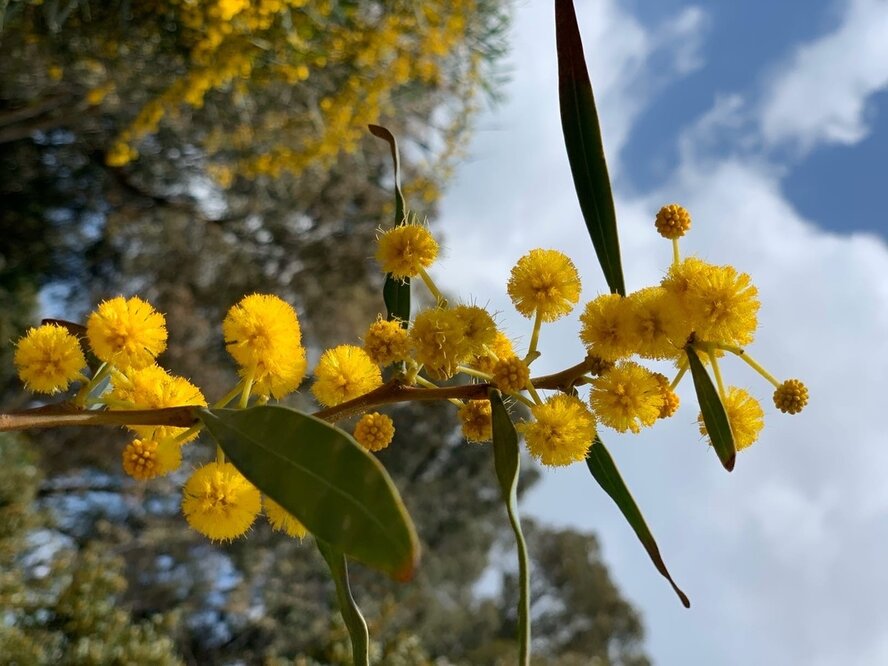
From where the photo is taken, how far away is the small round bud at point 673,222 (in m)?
0.75

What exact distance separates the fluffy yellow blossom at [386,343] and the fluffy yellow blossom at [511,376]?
8cm

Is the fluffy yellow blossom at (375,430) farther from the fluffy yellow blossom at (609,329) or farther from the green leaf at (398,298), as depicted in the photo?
the fluffy yellow blossom at (609,329)

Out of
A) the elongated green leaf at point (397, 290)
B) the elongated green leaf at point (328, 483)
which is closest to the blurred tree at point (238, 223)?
the elongated green leaf at point (397, 290)

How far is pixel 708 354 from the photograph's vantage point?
653mm

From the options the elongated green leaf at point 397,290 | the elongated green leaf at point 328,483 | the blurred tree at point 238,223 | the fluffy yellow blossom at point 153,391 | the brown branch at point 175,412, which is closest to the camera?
the elongated green leaf at point 328,483

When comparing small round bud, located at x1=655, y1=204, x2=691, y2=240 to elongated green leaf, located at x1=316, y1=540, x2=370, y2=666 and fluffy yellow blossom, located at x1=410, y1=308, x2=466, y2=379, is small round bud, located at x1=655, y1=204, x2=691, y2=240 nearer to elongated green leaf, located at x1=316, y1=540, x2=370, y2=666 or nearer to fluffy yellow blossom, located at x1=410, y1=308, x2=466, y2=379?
fluffy yellow blossom, located at x1=410, y1=308, x2=466, y2=379

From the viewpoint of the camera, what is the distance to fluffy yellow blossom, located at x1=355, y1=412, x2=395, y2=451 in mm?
746

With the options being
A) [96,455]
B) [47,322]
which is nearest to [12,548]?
[96,455]

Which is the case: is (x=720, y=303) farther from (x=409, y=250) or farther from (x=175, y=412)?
(x=175, y=412)

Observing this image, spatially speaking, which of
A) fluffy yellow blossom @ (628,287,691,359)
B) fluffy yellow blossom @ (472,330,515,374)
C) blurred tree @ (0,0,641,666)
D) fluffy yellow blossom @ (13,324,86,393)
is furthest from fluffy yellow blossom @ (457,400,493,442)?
blurred tree @ (0,0,641,666)

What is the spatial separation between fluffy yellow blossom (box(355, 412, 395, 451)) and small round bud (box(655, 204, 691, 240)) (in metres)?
0.34

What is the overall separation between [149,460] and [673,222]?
0.55m

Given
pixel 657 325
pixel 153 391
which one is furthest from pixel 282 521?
pixel 657 325

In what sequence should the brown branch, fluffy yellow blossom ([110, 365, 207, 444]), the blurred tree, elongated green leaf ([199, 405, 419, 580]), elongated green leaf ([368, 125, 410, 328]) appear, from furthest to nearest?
the blurred tree → elongated green leaf ([368, 125, 410, 328]) → fluffy yellow blossom ([110, 365, 207, 444]) → the brown branch → elongated green leaf ([199, 405, 419, 580])
